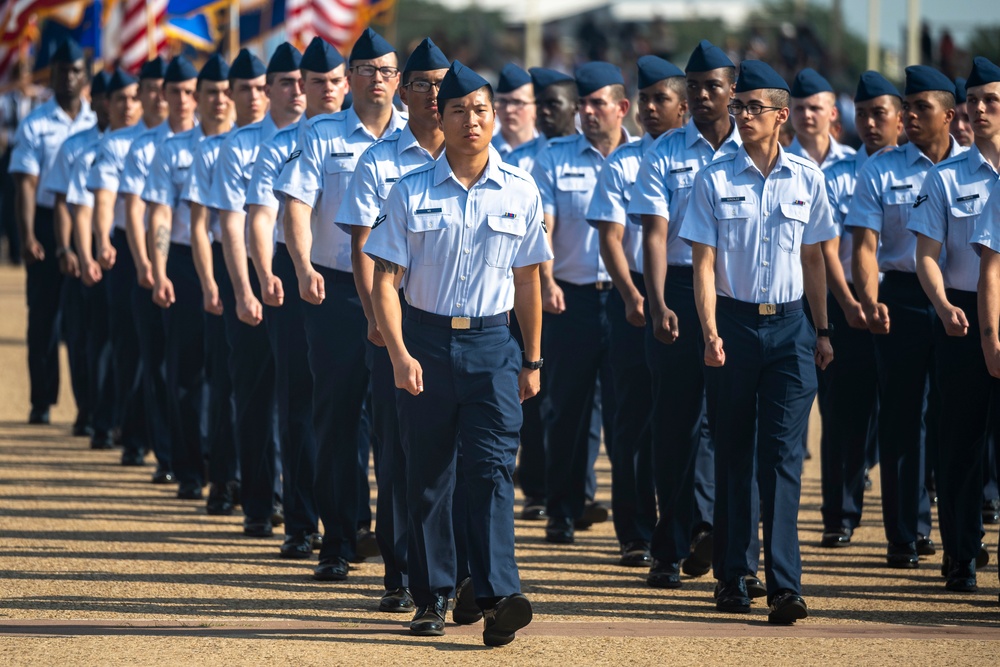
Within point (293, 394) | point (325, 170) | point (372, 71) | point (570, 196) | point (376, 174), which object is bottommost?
point (293, 394)

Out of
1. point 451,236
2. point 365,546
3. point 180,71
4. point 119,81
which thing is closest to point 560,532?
point 365,546

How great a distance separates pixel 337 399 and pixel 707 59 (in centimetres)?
242

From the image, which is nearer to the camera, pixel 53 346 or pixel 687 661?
pixel 687 661

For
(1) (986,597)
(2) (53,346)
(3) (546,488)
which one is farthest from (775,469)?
(2) (53,346)

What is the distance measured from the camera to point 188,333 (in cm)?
1071

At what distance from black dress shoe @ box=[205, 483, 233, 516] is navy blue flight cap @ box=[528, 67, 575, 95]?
126 inches

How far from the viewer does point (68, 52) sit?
536 inches

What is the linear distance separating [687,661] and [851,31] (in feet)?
217

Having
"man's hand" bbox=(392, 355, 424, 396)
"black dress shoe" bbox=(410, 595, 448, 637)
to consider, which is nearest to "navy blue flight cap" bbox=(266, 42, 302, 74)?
"man's hand" bbox=(392, 355, 424, 396)

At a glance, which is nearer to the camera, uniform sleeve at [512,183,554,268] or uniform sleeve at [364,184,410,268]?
uniform sleeve at [364,184,410,268]

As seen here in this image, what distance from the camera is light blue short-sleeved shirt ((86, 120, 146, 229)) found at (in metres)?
11.8

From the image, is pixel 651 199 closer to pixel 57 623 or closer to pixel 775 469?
pixel 775 469

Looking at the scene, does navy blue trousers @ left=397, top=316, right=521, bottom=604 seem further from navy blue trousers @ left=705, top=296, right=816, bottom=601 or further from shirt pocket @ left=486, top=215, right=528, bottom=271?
navy blue trousers @ left=705, top=296, right=816, bottom=601

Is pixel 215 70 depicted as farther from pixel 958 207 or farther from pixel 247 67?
pixel 958 207
